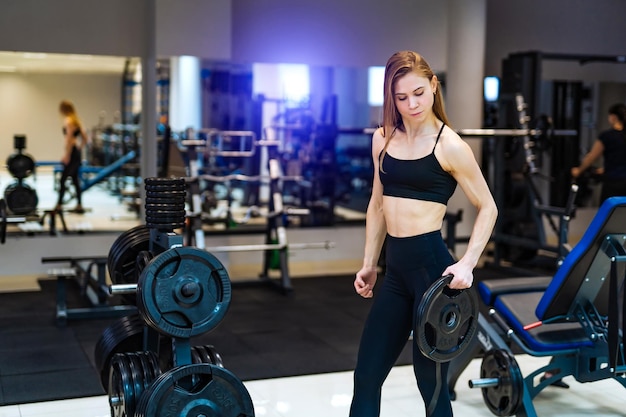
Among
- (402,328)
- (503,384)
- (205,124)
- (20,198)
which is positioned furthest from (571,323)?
(20,198)

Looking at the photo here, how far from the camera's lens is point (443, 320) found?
8.21 feet

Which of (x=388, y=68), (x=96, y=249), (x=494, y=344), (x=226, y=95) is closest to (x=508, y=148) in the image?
(x=226, y=95)

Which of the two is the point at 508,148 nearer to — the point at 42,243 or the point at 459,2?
the point at 459,2

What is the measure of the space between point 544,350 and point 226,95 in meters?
4.66

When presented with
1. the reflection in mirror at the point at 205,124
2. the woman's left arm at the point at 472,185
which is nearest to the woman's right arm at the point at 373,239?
the woman's left arm at the point at 472,185

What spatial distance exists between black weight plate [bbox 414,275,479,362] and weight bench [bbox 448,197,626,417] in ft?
2.76

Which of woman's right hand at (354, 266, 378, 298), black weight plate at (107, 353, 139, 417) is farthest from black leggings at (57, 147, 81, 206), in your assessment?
woman's right hand at (354, 266, 378, 298)

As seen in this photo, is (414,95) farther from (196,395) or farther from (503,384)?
(503,384)

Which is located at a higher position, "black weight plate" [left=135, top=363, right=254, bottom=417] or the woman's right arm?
the woman's right arm

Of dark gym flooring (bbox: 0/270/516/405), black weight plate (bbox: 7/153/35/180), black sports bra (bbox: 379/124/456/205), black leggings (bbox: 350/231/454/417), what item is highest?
black sports bra (bbox: 379/124/456/205)

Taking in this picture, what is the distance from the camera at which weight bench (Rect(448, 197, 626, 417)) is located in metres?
3.18

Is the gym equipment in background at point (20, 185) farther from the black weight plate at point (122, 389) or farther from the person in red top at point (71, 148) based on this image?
the black weight plate at point (122, 389)

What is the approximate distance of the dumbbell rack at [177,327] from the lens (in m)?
2.61

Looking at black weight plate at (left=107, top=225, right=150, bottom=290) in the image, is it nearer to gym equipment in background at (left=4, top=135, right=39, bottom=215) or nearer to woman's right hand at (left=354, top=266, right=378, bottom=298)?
woman's right hand at (left=354, top=266, right=378, bottom=298)
